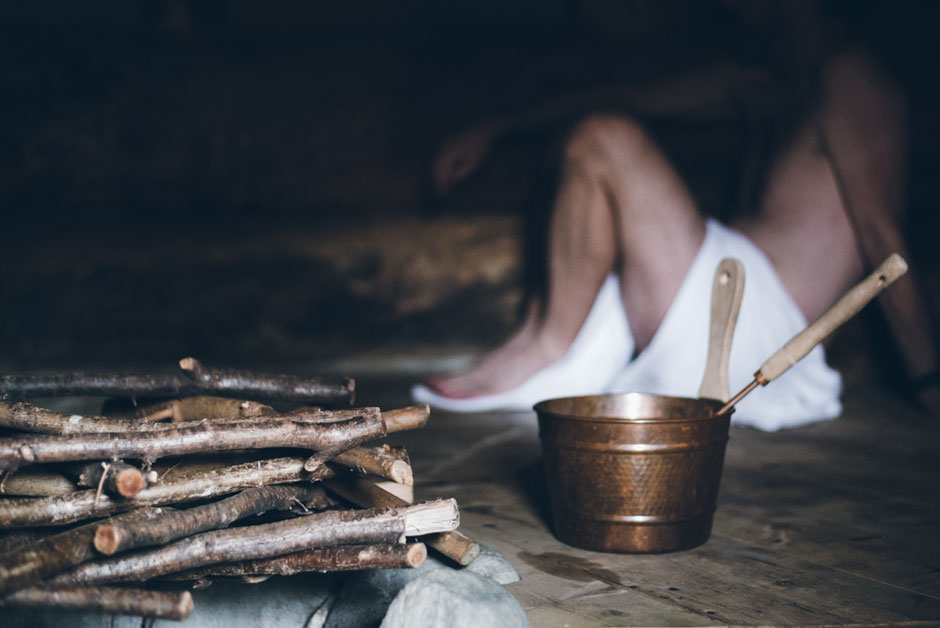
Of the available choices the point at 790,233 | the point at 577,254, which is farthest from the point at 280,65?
the point at 790,233

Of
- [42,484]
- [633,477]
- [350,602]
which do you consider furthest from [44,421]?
[633,477]

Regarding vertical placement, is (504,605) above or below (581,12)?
below

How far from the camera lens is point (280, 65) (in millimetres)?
4352

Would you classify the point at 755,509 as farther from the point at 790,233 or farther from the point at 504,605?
the point at 790,233

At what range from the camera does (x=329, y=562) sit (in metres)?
1.33

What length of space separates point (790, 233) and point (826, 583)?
1.81 m

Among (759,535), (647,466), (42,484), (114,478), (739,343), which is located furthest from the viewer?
(739,343)

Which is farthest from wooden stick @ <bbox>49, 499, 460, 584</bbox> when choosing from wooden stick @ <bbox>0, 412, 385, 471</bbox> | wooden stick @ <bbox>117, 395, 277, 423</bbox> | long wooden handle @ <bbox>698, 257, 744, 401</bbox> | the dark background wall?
the dark background wall

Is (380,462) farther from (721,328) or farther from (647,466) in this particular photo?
(721,328)

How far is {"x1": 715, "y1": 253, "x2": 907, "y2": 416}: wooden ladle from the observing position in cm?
158

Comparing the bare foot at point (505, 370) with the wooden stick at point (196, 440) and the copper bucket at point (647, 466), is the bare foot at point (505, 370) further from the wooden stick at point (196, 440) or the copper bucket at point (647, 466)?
the wooden stick at point (196, 440)

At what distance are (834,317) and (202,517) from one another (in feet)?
3.84

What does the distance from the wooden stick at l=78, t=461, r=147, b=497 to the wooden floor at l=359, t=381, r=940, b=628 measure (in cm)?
64

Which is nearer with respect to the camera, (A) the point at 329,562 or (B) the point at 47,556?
(B) the point at 47,556
